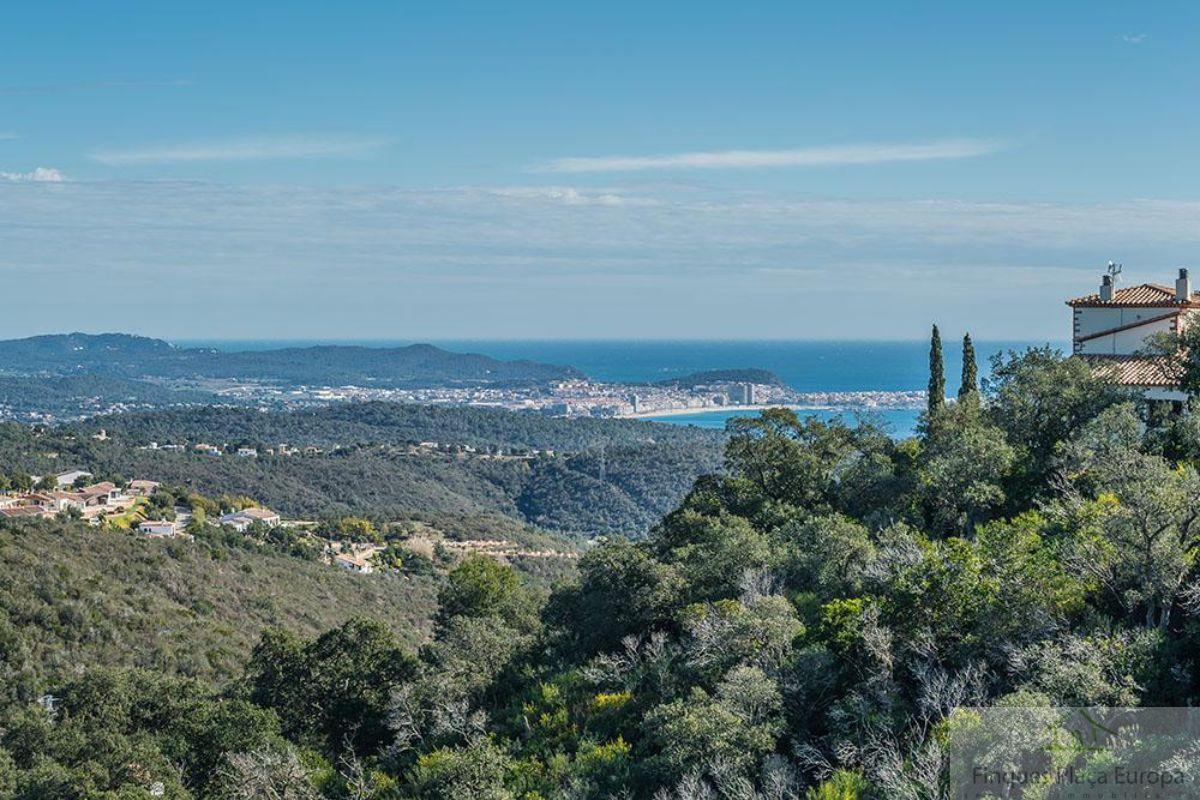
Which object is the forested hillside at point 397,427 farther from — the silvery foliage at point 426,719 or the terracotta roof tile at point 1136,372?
the silvery foliage at point 426,719

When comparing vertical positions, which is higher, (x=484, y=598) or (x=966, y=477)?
(x=966, y=477)

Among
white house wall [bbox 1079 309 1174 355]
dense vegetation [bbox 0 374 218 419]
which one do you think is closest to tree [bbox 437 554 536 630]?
white house wall [bbox 1079 309 1174 355]

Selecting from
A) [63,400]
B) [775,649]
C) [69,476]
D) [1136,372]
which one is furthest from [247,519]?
[63,400]

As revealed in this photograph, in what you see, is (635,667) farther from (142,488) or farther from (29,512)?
(142,488)

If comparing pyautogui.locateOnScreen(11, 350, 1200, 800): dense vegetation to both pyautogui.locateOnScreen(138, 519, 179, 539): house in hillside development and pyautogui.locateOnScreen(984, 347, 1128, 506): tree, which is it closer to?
pyautogui.locateOnScreen(984, 347, 1128, 506): tree

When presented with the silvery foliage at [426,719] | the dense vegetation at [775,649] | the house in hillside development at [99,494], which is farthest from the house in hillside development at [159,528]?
the silvery foliage at [426,719]

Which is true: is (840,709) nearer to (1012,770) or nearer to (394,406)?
(1012,770)

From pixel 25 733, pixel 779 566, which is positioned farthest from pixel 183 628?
pixel 779 566
